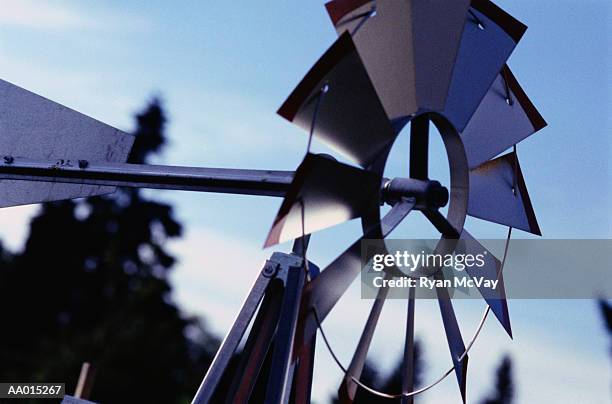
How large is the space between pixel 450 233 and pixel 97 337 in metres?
21.7

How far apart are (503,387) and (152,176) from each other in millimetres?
25130

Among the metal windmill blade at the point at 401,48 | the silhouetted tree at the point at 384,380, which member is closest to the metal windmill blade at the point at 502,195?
the metal windmill blade at the point at 401,48

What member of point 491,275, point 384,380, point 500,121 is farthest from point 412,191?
point 384,380

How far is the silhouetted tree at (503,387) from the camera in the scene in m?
28.5

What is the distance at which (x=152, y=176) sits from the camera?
205 inches

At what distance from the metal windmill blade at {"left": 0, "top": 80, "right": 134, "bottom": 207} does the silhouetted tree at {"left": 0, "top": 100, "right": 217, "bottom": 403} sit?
61.5 feet

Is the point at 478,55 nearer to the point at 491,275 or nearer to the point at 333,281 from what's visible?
the point at 491,275

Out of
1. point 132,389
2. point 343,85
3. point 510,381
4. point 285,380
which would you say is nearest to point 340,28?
point 343,85

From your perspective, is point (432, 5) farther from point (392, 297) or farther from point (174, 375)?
point (174, 375)

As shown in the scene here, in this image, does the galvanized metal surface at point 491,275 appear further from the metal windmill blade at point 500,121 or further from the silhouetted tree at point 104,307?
the silhouetted tree at point 104,307

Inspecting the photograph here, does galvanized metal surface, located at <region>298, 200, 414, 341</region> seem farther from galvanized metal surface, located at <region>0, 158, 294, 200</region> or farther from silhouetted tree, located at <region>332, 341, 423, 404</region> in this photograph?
silhouetted tree, located at <region>332, 341, 423, 404</region>

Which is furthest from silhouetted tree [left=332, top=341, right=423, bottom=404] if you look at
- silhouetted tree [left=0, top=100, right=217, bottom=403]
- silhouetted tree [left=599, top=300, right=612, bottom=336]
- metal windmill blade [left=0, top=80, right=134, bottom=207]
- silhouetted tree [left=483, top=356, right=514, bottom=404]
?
metal windmill blade [left=0, top=80, right=134, bottom=207]

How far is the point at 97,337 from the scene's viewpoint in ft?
83.1

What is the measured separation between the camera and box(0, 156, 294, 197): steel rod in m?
4.82
